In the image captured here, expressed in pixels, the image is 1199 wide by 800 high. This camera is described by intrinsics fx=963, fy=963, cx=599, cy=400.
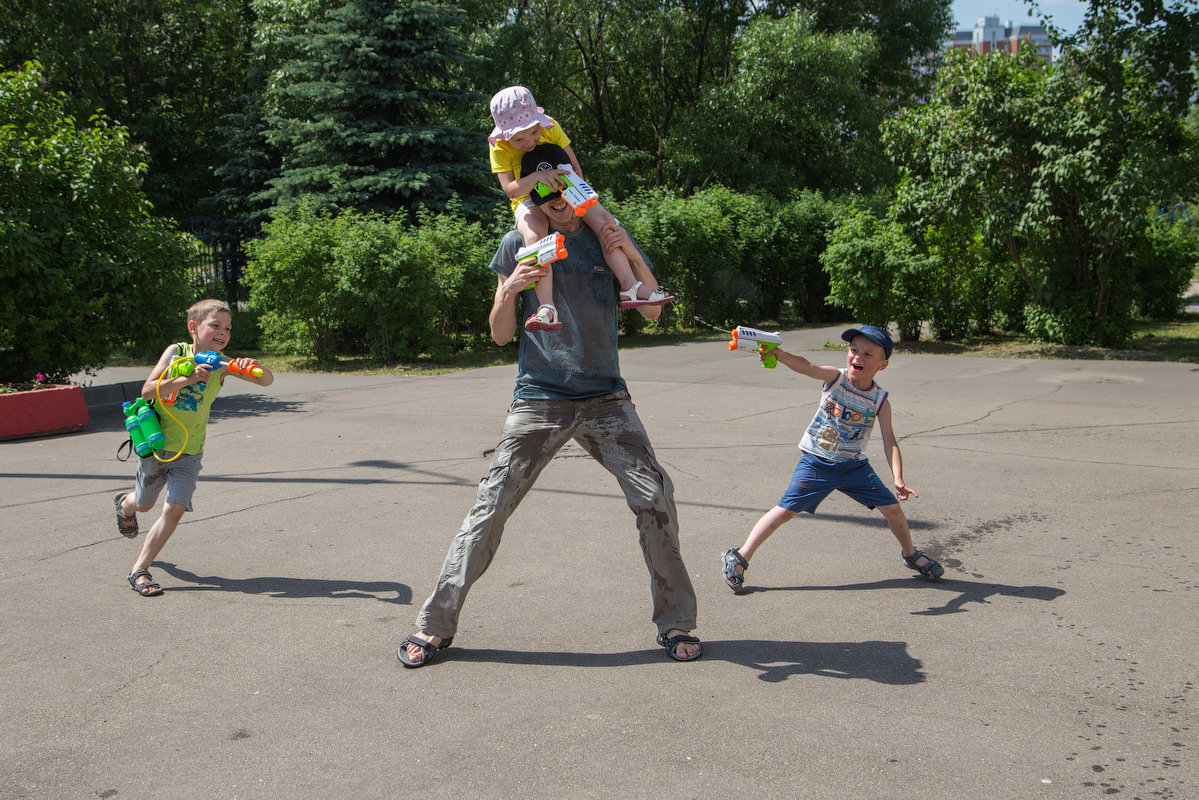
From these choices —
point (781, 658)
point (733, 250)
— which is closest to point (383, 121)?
point (733, 250)

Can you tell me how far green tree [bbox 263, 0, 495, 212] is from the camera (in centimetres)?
1966

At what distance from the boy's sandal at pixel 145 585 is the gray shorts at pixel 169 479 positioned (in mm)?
380

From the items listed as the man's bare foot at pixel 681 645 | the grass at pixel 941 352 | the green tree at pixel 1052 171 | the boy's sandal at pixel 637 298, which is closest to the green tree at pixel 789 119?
the grass at pixel 941 352

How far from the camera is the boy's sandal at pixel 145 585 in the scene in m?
4.79

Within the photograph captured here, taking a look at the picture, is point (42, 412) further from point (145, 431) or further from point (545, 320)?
point (545, 320)

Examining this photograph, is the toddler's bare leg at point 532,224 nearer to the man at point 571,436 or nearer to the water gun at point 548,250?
the man at point 571,436

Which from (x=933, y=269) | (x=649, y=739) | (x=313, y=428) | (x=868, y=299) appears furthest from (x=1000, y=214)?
(x=649, y=739)

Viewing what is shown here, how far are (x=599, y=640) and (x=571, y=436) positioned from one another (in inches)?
36.4

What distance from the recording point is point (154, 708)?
3574 millimetres

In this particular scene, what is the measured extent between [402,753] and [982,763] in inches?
74.9

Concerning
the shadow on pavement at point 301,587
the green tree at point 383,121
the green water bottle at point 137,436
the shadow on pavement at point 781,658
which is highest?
the green tree at point 383,121

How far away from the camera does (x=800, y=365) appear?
4.58 meters

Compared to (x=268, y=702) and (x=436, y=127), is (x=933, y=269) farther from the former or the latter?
(x=268, y=702)

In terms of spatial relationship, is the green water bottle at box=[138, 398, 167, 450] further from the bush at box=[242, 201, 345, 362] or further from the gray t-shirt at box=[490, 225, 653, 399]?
the bush at box=[242, 201, 345, 362]
